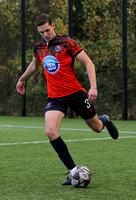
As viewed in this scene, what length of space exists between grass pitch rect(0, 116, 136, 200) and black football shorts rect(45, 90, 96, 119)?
0.80 meters

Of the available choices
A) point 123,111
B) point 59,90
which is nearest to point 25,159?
point 59,90

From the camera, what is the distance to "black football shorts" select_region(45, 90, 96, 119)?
590 centimetres

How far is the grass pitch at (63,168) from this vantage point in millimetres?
4996

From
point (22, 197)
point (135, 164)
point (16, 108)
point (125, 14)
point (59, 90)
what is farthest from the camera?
point (16, 108)

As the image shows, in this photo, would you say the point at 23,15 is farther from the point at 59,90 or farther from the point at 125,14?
the point at 59,90

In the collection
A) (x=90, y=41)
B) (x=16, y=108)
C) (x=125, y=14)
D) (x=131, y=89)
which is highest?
(x=125, y=14)

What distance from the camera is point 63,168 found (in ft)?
22.1

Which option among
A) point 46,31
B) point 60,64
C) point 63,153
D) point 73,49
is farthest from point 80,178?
point 46,31

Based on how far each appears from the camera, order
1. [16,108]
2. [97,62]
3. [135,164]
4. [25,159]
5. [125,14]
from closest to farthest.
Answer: [135,164] < [25,159] < [125,14] < [97,62] < [16,108]

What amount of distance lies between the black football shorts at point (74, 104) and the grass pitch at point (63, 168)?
2.61 ft

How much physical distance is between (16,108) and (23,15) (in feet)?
12.9

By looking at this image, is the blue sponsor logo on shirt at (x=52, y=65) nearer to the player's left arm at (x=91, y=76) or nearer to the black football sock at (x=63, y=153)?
the player's left arm at (x=91, y=76)

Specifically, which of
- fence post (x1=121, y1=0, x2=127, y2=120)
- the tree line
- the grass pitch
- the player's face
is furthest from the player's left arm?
the tree line

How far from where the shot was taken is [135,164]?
7.02m
